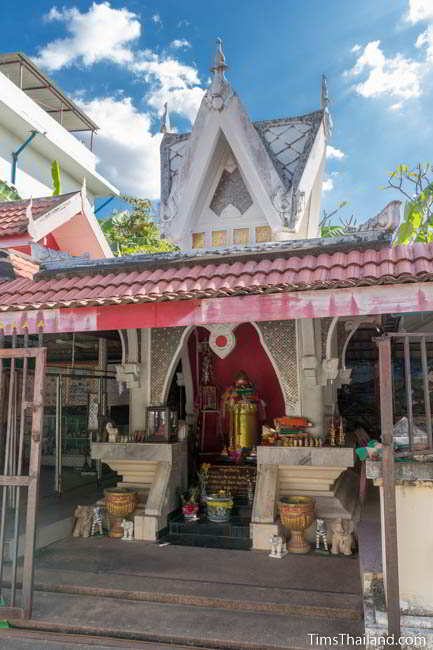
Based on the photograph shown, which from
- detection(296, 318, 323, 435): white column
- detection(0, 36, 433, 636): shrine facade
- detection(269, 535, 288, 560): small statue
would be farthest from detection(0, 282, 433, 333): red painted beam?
detection(269, 535, 288, 560): small statue

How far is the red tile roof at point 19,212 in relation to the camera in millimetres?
8773

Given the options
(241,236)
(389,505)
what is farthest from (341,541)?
(241,236)

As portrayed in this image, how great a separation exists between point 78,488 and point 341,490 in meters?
4.76

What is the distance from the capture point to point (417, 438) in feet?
15.6

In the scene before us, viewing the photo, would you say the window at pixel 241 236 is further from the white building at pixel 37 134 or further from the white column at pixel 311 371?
the white building at pixel 37 134

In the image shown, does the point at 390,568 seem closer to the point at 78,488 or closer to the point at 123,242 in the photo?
the point at 78,488

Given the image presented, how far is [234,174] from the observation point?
28.5 ft

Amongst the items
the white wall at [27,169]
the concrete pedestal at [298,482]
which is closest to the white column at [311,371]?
the concrete pedestal at [298,482]

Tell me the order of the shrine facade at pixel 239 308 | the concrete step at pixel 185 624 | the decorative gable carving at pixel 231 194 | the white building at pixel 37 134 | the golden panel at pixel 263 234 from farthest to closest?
the white building at pixel 37 134, the decorative gable carving at pixel 231 194, the golden panel at pixel 263 234, the shrine facade at pixel 239 308, the concrete step at pixel 185 624

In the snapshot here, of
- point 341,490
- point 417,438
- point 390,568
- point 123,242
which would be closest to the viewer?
point 390,568

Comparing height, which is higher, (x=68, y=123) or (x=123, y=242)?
(x=68, y=123)

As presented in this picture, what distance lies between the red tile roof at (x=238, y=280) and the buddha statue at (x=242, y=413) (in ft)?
13.5

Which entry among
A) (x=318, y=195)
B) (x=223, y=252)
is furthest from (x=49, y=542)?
(x=318, y=195)

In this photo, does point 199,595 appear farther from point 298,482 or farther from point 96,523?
point 96,523
